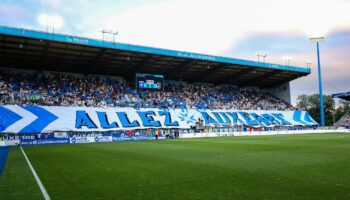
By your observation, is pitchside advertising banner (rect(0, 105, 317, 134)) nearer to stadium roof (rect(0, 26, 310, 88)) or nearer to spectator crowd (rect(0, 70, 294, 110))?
spectator crowd (rect(0, 70, 294, 110))

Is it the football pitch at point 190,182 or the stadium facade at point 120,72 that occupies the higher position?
the stadium facade at point 120,72

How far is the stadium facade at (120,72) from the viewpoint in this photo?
39375 mm

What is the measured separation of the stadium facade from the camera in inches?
1550

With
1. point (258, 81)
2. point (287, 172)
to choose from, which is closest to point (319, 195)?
point (287, 172)

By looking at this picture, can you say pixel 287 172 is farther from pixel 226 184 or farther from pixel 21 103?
pixel 21 103

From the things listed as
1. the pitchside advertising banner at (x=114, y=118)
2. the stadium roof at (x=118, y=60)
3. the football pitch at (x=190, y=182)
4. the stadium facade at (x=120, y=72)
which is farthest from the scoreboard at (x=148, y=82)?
the football pitch at (x=190, y=182)

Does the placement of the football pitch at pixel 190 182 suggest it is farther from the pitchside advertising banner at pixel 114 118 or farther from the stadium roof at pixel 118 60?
the stadium roof at pixel 118 60

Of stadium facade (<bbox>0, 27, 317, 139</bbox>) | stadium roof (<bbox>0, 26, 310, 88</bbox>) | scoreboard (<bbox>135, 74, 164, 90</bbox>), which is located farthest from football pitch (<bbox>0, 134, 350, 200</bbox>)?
scoreboard (<bbox>135, 74, 164, 90</bbox>)

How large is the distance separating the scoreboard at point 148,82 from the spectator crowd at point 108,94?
2760mm

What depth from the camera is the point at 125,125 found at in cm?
4528

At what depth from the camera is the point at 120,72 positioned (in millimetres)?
55875

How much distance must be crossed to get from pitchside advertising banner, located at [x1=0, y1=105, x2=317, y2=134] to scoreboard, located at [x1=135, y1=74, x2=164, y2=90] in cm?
414

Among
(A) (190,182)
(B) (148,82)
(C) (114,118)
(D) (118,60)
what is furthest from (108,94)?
(A) (190,182)

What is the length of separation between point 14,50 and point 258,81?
51026mm
